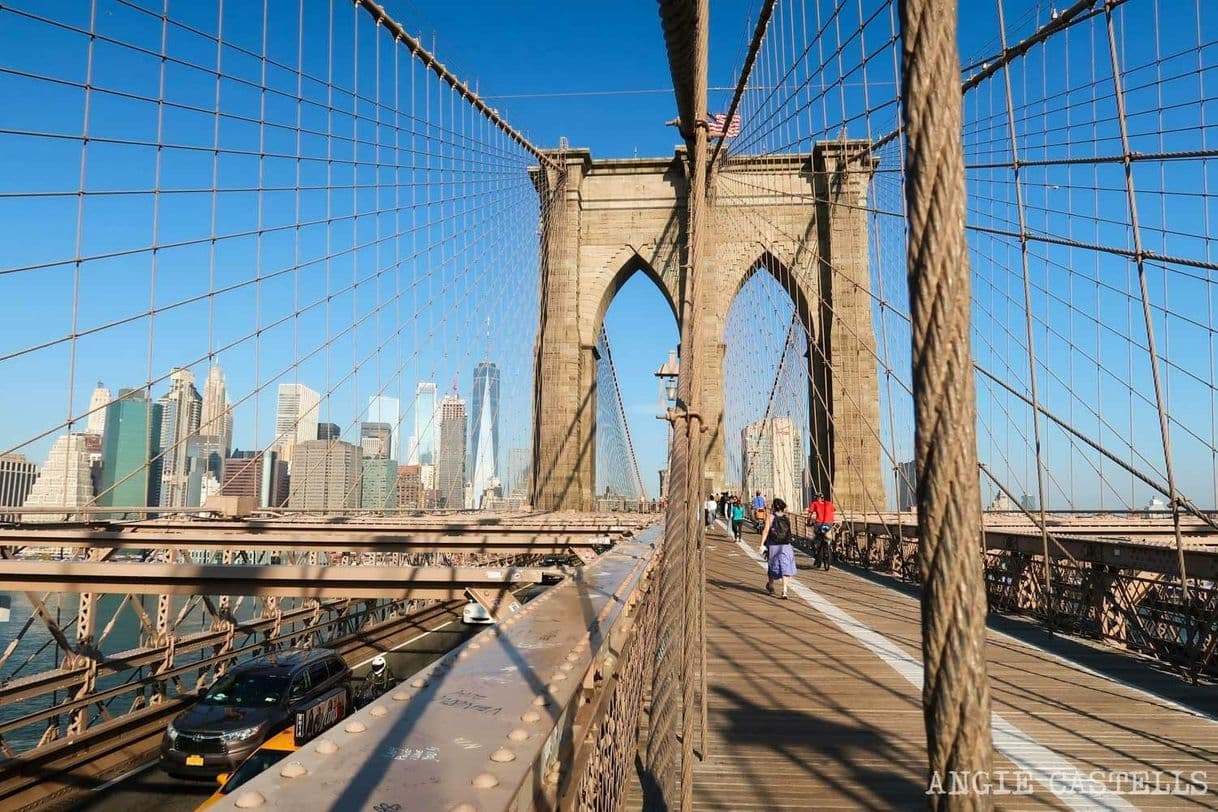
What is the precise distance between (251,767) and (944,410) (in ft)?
20.3

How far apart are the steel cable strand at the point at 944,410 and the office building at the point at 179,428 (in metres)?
7.18

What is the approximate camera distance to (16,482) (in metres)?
8.82

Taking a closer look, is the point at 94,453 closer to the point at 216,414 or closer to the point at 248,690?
the point at 216,414

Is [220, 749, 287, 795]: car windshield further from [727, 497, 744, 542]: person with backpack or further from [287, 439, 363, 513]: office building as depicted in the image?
[727, 497, 744, 542]: person with backpack

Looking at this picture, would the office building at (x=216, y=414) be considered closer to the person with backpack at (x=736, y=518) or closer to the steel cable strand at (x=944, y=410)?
the steel cable strand at (x=944, y=410)

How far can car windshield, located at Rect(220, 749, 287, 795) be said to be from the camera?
5.09 m

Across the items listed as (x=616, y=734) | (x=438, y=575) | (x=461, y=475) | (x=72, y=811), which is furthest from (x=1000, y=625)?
(x=461, y=475)

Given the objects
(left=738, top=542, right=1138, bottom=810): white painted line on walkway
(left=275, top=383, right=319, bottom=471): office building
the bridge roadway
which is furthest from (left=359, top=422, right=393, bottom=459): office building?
(left=738, top=542, right=1138, bottom=810): white painted line on walkway

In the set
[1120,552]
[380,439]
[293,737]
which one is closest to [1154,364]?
[1120,552]

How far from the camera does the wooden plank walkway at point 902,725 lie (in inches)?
103

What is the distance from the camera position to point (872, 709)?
3.55m

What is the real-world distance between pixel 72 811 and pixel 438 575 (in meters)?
5.31

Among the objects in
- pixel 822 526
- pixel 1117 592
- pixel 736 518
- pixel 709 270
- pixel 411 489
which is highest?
pixel 709 270

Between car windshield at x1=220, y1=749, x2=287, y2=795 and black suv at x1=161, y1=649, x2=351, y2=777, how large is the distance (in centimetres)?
94
